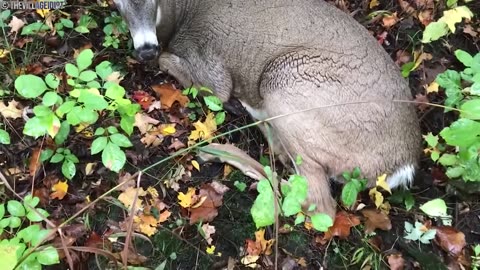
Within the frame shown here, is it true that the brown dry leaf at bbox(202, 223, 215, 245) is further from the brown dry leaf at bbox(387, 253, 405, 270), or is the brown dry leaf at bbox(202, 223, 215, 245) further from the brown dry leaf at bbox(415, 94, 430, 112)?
the brown dry leaf at bbox(415, 94, 430, 112)

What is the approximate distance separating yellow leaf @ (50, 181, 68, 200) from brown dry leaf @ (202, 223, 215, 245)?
2.95 ft

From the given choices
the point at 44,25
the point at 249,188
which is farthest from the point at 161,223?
the point at 44,25

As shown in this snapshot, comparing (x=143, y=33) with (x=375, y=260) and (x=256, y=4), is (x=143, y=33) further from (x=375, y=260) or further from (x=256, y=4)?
(x=375, y=260)

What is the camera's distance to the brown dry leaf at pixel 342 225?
3.56m

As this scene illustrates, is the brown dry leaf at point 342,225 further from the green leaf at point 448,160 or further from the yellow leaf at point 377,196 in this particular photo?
the green leaf at point 448,160

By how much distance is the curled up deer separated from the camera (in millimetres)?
3547

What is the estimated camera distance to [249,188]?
12.6 feet

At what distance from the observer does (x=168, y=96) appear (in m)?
4.25

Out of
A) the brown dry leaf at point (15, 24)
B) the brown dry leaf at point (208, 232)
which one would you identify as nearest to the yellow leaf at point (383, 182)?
the brown dry leaf at point (208, 232)

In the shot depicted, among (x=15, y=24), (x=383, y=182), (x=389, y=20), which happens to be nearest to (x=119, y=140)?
(x=383, y=182)

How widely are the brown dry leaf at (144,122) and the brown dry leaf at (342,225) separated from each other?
1.41 meters

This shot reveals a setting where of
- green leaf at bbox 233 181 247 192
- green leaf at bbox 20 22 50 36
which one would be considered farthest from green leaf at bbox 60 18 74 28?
green leaf at bbox 233 181 247 192

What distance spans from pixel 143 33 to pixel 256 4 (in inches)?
31.7

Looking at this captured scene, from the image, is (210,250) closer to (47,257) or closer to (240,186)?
(240,186)
